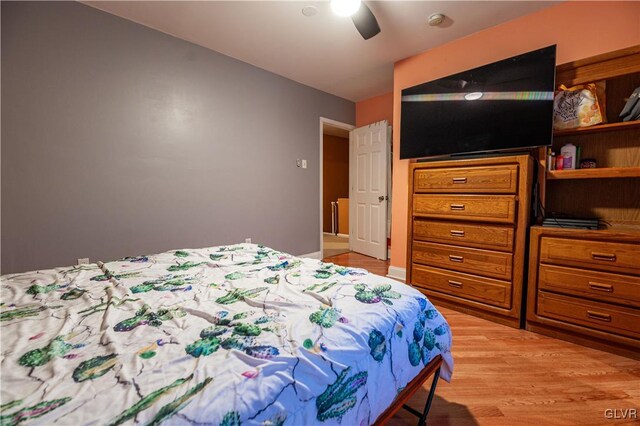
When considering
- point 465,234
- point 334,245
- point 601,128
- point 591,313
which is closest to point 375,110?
point 334,245

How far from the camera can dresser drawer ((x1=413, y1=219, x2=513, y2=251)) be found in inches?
83.2

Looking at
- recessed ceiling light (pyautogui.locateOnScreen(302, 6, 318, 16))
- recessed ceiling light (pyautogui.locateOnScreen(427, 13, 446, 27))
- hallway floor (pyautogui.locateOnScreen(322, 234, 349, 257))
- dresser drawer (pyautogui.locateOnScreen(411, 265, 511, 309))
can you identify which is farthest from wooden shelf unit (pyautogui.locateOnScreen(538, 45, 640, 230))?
hallway floor (pyautogui.locateOnScreen(322, 234, 349, 257))

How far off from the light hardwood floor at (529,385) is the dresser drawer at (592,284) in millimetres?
368

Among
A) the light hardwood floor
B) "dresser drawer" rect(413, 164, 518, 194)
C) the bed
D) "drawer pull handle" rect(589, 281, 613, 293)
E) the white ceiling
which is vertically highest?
the white ceiling

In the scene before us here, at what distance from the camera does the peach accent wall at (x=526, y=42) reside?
6.50 feet

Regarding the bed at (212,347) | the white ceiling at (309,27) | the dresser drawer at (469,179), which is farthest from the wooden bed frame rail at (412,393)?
the white ceiling at (309,27)

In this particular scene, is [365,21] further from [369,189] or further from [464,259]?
[369,189]

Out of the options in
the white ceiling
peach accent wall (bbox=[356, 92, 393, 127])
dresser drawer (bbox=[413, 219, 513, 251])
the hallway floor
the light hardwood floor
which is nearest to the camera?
the light hardwood floor

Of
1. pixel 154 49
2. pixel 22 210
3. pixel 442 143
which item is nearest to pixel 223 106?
pixel 154 49

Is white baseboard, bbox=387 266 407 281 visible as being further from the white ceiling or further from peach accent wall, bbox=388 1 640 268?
the white ceiling

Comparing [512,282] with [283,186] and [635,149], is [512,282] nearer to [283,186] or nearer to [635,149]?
[635,149]

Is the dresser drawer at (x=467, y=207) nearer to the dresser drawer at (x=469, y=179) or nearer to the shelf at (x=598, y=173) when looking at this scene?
the dresser drawer at (x=469, y=179)

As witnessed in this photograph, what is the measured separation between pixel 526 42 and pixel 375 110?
7.27ft

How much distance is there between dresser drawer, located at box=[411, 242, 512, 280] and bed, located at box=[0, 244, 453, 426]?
1.26 metres
